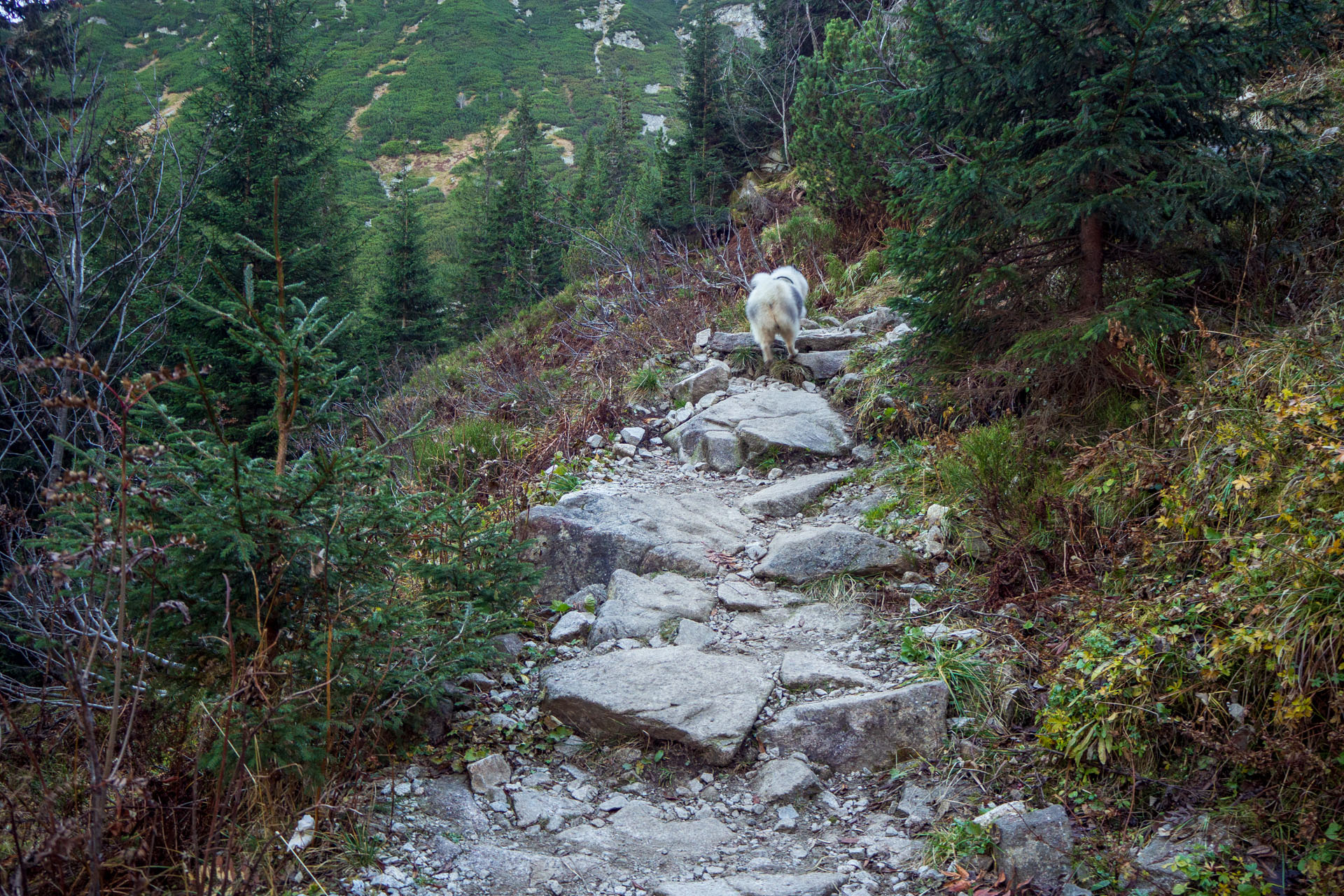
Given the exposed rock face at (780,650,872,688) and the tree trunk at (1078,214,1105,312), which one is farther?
the tree trunk at (1078,214,1105,312)

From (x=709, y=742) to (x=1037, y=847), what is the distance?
1.35 m

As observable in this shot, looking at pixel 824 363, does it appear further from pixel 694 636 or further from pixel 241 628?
pixel 241 628

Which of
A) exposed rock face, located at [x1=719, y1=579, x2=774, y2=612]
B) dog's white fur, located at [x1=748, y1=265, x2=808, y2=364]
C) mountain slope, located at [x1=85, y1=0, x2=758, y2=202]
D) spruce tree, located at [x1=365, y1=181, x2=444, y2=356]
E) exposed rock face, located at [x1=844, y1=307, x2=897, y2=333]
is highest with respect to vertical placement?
mountain slope, located at [x1=85, y1=0, x2=758, y2=202]

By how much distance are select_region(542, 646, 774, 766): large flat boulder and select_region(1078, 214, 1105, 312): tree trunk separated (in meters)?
2.89

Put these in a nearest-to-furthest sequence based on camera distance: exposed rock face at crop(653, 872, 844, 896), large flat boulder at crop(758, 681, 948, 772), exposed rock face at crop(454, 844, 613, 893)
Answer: exposed rock face at crop(653, 872, 844, 896) → exposed rock face at crop(454, 844, 613, 893) → large flat boulder at crop(758, 681, 948, 772)

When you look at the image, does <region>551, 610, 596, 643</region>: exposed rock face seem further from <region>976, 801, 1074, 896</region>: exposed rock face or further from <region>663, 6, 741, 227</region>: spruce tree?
<region>663, 6, 741, 227</region>: spruce tree

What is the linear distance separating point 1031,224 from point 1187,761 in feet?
9.78

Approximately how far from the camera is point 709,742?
3.22 meters

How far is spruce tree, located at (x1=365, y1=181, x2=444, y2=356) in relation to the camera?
20.8 m

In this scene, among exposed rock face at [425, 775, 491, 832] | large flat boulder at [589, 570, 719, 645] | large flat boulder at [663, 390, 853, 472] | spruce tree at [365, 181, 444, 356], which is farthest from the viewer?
spruce tree at [365, 181, 444, 356]

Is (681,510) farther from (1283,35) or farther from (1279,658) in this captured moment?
(1283,35)

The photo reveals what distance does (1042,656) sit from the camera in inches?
122

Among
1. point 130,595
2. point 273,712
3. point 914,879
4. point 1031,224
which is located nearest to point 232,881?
point 273,712

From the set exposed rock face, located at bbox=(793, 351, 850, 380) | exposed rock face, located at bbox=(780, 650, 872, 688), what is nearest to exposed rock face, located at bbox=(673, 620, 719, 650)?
exposed rock face, located at bbox=(780, 650, 872, 688)
